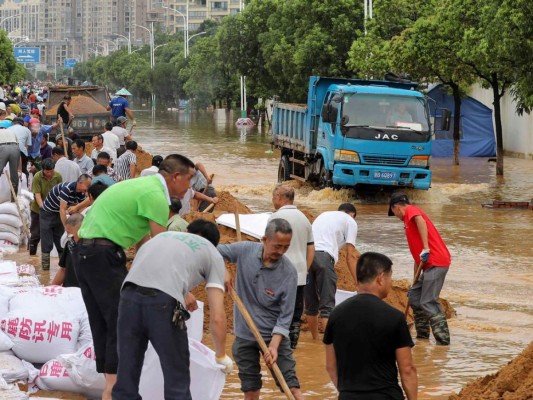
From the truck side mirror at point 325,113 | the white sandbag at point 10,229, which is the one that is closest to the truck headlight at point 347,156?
the truck side mirror at point 325,113

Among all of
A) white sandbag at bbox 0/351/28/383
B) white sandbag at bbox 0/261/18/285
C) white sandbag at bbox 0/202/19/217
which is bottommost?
white sandbag at bbox 0/351/28/383

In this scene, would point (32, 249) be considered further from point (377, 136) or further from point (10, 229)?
point (377, 136)

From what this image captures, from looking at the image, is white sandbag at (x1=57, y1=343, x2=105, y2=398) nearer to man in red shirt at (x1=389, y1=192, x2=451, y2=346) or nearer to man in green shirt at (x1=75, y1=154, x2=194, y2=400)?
man in green shirt at (x1=75, y1=154, x2=194, y2=400)

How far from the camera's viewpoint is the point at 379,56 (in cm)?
3744

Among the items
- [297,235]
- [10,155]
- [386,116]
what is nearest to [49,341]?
[297,235]

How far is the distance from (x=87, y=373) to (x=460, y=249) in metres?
11.0

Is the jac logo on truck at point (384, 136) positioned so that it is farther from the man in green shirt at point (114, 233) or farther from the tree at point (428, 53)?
the man in green shirt at point (114, 233)

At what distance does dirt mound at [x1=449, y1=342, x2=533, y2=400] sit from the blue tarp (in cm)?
3190

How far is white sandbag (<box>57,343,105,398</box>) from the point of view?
8.73m

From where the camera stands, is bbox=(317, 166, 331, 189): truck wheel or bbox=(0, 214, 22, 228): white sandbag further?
bbox=(317, 166, 331, 189): truck wheel

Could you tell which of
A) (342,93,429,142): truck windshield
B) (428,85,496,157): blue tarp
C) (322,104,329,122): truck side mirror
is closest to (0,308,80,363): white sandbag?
(322,104,329,122): truck side mirror

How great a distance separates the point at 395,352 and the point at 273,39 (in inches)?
1992

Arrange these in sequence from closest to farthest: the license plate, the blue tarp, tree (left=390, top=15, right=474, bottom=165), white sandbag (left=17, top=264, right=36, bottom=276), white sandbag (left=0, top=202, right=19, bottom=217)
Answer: white sandbag (left=17, top=264, right=36, bottom=276)
white sandbag (left=0, top=202, right=19, bottom=217)
the license plate
tree (left=390, top=15, right=474, bottom=165)
the blue tarp

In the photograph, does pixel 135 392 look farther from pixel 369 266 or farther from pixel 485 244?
pixel 485 244
